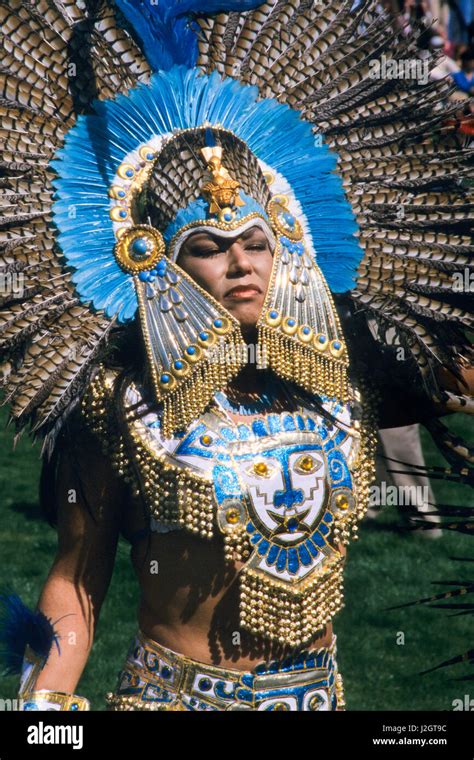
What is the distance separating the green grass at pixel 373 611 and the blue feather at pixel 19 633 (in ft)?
7.74

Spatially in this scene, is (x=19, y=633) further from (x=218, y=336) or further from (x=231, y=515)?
(x=218, y=336)

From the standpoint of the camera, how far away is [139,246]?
342 centimetres

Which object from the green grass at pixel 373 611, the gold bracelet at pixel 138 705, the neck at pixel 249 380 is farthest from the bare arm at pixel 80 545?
the green grass at pixel 373 611

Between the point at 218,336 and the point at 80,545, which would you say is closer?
the point at 218,336

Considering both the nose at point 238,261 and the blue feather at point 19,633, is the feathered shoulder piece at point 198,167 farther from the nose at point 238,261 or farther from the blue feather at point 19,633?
the blue feather at point 19,633

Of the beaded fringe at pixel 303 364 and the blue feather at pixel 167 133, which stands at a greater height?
the blue feather at pixel 167 133

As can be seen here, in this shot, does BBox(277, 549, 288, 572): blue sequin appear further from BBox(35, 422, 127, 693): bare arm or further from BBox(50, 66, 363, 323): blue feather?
BBox(50, 66, 363, 323): blue feather

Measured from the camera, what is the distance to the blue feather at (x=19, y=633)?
3.44m

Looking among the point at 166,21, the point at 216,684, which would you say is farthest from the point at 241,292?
the point at 216,684

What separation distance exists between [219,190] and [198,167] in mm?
88

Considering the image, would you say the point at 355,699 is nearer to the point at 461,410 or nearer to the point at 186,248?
the point at 461,410

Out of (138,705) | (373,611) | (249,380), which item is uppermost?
(249,380)

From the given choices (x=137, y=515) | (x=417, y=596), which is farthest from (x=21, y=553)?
(x=137, y=515)

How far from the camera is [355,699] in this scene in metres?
5.97
